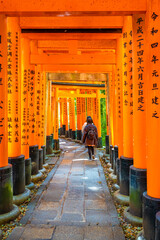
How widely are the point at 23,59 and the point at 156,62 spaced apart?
163 inches

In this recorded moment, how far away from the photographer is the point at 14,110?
474 cm

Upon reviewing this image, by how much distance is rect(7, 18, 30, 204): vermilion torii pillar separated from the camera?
4660 millimetres

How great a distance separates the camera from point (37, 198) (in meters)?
4.84

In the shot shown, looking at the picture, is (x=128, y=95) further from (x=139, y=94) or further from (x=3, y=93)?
(x=3, y=93)

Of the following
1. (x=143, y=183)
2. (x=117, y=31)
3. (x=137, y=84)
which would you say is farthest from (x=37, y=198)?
(x=117, y=31)

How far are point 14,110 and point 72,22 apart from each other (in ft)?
7.74

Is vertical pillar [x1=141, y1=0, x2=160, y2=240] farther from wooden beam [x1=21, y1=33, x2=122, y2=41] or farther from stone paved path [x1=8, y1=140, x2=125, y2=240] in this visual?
wooden beam [x1=21, y1=33, x2=122, y2=41]

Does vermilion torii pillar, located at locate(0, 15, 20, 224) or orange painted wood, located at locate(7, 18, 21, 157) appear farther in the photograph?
orange painted wood, located at locate(7, 18, 21, 157)

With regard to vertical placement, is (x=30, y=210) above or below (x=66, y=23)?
below

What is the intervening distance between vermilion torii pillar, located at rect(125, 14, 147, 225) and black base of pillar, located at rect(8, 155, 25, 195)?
2327mm

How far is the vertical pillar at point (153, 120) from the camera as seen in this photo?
286 centimetres

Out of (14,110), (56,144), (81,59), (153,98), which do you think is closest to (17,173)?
(14,110)

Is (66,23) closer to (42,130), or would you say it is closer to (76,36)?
(76,36)
